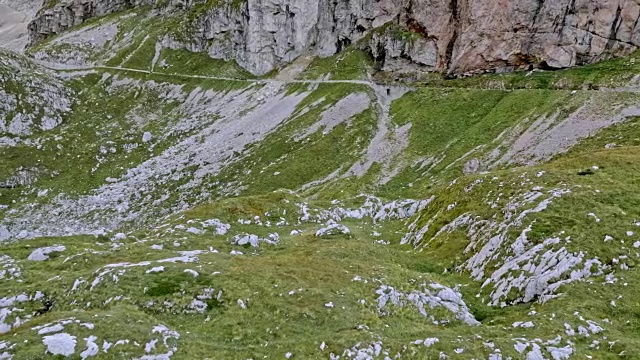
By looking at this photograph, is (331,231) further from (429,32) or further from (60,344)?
(429,32)

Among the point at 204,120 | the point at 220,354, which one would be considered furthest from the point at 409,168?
the point at 220,354

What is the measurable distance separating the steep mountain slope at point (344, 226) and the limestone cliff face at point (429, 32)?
20.7 feet

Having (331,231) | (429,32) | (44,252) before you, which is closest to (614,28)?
(429,32)

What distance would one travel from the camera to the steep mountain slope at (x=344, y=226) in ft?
73.5

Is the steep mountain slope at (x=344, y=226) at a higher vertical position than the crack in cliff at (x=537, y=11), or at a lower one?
lower

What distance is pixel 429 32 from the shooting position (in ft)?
401

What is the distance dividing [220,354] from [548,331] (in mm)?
14882

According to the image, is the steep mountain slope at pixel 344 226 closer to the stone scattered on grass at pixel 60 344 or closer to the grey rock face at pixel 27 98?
the stone scattered on grass at pixel 60 344

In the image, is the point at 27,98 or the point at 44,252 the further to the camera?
the point at 27,98

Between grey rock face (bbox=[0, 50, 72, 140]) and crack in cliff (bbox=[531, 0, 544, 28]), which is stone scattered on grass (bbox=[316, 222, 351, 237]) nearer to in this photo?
crack in cliff (bbox=[531, 0, 544, 28])

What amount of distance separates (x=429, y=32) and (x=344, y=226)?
300 ft

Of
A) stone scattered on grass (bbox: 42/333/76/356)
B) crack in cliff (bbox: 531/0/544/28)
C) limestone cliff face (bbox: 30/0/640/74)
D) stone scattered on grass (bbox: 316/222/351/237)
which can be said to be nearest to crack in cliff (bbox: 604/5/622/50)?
limestone cliff face (bbox: 30/0/640/74)

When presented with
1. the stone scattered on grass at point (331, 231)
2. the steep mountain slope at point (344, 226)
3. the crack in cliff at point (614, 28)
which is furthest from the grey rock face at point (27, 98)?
the crack in cliff at point (614, 28)

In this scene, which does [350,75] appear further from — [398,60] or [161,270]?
[161,270]
